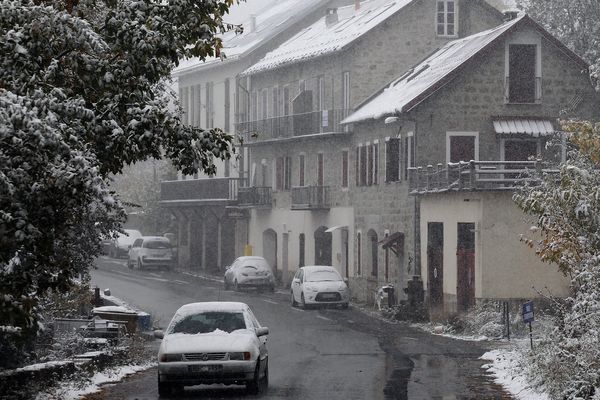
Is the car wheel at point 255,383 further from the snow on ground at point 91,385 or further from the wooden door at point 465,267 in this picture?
the wooden door at point 465,267

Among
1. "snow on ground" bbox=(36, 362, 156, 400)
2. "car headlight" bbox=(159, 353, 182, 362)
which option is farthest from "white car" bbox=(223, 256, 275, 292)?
"car headlight" bbox=(159, 353, 182, 362)

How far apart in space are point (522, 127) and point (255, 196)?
21.1 metres

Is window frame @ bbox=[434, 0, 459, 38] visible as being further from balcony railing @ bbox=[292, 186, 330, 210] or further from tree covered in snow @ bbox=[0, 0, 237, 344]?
tree covered in snow @ bbox=[0, 0, 237, 344]

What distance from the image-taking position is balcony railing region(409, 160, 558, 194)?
124 feet

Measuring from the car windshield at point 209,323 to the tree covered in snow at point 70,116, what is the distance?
6.55 m

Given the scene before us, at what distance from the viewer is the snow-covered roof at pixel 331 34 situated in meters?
53.5

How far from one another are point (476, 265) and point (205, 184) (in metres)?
31.3

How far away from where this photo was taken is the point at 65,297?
3148 cm

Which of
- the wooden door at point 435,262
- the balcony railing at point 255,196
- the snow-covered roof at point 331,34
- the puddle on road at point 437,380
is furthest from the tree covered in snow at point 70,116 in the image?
the balcony railing at point 255,196

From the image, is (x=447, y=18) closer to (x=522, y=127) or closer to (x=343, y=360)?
(x=522, y=127)

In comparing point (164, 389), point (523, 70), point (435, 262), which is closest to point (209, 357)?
point (164, 389)

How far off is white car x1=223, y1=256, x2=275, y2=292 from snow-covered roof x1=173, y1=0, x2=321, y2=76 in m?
11.4

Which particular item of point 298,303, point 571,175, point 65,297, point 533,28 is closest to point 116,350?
point 65,297

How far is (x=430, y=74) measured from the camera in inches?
1837
